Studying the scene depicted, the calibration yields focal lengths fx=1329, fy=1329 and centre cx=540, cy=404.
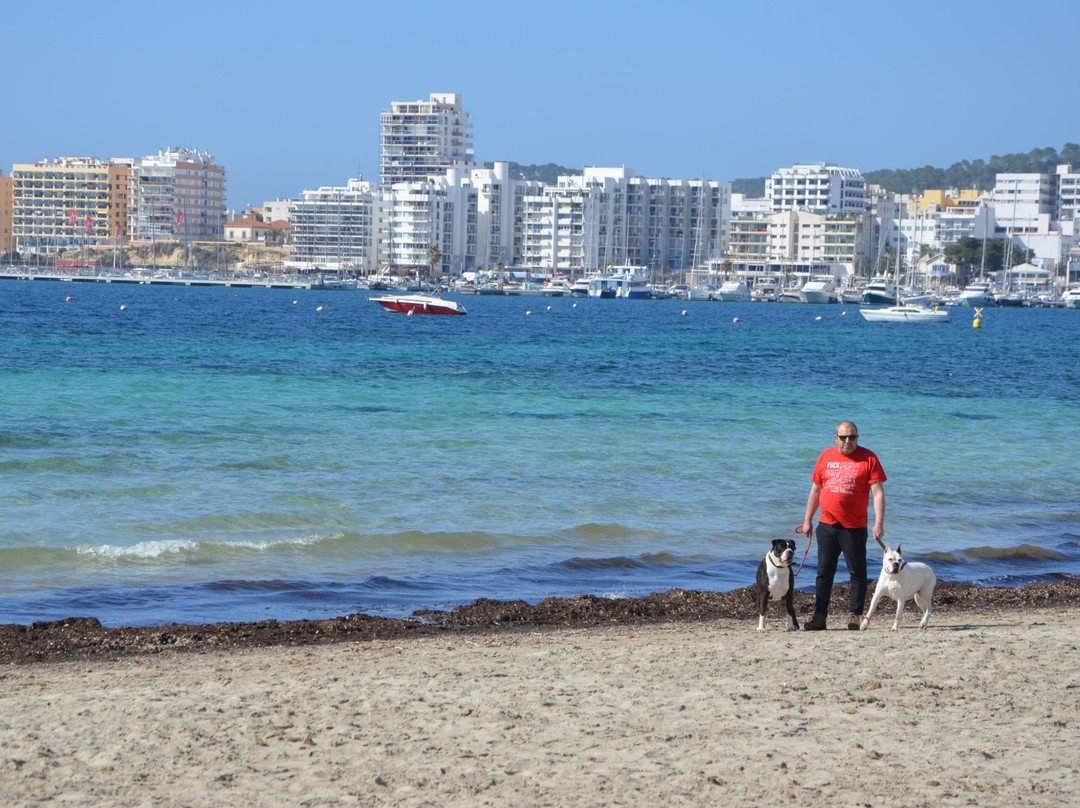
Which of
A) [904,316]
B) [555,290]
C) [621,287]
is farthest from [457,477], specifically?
[555,290]

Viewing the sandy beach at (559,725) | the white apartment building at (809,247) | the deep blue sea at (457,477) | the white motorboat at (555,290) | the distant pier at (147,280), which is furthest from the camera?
the white apartment building at (809,247)

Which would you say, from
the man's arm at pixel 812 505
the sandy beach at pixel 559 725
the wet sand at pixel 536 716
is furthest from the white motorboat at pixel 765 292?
the sandy beach at pixel 559 725

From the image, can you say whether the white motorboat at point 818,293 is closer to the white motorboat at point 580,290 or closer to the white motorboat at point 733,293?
the white motorboat at point 733,293

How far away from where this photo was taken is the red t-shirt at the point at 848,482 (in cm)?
927

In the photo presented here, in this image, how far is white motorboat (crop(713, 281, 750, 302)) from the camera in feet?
518

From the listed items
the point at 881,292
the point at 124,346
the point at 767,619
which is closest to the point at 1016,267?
the point at 881,292

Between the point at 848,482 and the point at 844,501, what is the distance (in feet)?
0.45

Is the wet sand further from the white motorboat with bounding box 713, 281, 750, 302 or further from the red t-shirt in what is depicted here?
the white motorboat with bounding box 713, 281, 750, 302

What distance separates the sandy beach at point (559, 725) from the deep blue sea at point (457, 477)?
9.04ft

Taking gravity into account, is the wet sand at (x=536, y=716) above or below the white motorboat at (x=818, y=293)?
below

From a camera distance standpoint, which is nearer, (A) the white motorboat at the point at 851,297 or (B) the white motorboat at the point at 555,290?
(A) the white motorboat at the point at 851,297

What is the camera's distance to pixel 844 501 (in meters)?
9.30

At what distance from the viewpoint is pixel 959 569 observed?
13.3 m

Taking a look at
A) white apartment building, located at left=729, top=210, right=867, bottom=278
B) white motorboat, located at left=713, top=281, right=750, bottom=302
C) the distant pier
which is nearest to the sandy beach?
white motorboat, located at left=713, top=281, right=750, bottom=302
